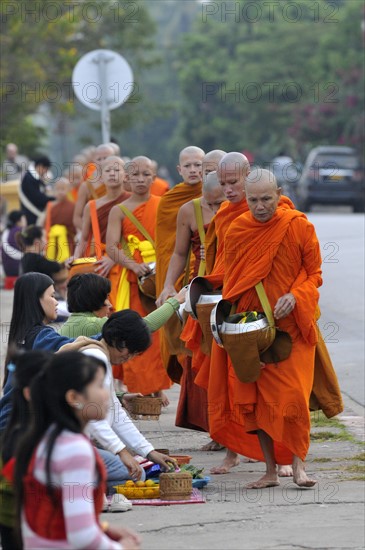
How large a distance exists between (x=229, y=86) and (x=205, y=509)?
46529mm

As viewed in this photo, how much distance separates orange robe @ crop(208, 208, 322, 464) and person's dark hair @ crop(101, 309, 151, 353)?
1.24m

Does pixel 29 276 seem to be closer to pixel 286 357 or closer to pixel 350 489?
pixel 286 357

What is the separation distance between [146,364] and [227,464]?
7.98 feet

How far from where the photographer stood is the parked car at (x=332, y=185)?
32625mm

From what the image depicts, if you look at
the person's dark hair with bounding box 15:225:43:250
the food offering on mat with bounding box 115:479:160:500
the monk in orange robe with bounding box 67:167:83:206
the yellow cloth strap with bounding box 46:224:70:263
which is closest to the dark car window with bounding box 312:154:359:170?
the monk in orange robe with bounding box 67:167:83:206

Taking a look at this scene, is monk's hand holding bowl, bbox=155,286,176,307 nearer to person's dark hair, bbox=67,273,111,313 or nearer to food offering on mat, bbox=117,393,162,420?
food offering on mat, bbox=117,393,162,420

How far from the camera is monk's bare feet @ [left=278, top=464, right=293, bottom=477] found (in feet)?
24.6

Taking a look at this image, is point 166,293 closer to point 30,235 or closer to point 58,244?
point 30,235

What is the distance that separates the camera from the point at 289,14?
54.0 metres

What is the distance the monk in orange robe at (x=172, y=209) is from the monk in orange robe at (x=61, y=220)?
235 inches

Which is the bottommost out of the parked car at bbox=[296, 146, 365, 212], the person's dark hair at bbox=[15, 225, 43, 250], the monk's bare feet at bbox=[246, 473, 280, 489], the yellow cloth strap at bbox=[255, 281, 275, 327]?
the parked car at bbox=[296, 146, 365, 212]

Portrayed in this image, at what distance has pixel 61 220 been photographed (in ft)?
52.0

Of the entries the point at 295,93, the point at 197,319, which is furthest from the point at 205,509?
the point at 295,93

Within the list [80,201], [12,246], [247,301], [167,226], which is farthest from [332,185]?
[247,301]
